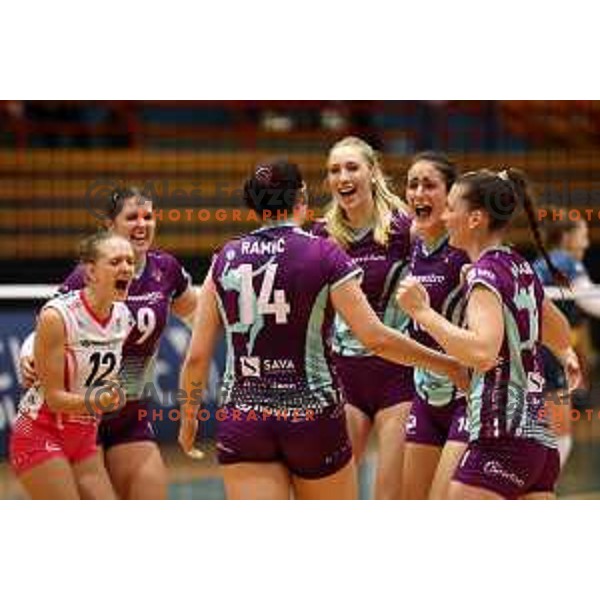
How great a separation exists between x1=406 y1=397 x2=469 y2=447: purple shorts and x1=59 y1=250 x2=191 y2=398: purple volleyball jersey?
1109mm

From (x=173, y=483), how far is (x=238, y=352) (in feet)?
3.89

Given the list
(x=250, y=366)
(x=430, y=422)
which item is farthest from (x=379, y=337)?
(x=430, y=422)

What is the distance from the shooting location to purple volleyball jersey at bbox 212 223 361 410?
4984 mm

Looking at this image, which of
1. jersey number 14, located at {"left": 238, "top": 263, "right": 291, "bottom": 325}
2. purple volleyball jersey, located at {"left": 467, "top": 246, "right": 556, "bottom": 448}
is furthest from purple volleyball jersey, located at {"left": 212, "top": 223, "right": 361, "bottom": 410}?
purple volleyball jersey, located at {"left": 467, "top": 246, "right": 556, "bottom": 448}

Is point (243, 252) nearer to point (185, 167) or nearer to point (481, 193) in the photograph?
point (481, 193)

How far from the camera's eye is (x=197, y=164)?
23.0ft

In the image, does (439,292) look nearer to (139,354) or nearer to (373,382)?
(373,382)

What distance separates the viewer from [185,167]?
6.87 metres

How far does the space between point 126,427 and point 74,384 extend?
339 mm

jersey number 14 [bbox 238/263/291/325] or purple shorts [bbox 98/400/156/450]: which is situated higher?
jersey number 14 [bbox 238/263/291/325]

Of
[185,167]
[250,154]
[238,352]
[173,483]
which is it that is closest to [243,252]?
[238,352]

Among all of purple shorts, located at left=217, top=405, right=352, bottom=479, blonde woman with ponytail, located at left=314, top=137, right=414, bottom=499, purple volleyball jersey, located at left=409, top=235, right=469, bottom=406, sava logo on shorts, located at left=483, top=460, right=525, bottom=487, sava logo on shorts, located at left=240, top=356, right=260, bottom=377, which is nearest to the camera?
sava logo on shorts, located at left=483, top=460, right=525, bottom=487

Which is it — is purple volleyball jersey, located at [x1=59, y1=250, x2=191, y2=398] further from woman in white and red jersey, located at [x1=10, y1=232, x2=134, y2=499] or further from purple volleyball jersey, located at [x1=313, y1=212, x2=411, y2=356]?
purple volleyball jersey, located at [x1=313, y1=212, x2=411, y2=356]

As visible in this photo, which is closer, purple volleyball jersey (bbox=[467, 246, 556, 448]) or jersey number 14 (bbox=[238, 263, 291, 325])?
purple volleyball jersey (bbox=[467, 246, 556, 448])
